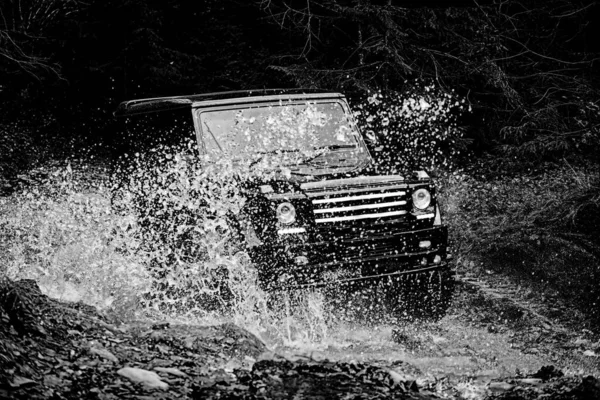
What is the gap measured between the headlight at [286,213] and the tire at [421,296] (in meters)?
1.06

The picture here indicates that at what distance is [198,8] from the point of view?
15.3 meters

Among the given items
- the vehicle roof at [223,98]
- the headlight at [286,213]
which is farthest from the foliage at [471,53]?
the headlight at [286,213]

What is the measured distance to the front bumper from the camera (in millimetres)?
5246

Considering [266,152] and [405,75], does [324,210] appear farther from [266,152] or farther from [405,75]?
[405,75]

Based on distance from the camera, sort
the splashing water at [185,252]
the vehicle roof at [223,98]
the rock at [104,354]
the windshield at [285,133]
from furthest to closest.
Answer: the vehicle roof at [223,98] → the windshield at [285,133] → the splashing water at [185,252] → the rock at [104,354]

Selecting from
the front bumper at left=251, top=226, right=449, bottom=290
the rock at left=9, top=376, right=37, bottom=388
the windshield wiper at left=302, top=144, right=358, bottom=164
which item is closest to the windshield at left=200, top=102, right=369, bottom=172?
the windshield wiper at left=302, top=144, right=358, bottom=164

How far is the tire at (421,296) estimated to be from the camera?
575 cm

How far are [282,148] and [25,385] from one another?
354 centimetres

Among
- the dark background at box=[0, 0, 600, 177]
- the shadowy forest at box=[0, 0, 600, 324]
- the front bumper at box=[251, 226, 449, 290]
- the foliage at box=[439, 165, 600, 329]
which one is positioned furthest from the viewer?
the dark background at box=[0, 0, 600, 177]

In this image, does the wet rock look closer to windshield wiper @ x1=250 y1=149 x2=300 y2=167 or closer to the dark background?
windshield wiper @ x1=250 y1=149 x2=300 y2=167

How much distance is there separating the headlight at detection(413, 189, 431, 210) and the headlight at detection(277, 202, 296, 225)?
3.89 feet

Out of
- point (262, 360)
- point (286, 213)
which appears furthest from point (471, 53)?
point (262, 360)

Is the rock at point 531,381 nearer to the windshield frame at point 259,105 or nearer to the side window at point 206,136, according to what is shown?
the windshield frame at point 259,105

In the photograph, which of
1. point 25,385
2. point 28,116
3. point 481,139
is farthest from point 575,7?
point 28,116
